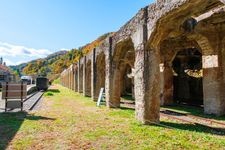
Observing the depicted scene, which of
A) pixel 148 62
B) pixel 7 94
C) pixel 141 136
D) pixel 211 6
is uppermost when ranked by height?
pixel 211 6

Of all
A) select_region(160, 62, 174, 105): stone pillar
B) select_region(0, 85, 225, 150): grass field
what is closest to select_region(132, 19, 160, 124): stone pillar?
select_region(0, 85, 225, 150): grass field

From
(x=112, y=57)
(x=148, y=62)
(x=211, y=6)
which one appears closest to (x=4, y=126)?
(x=148, y=62)

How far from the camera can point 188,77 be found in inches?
792

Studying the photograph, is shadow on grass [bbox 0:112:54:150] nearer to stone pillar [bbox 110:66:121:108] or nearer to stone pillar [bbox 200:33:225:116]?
stone pillar [bbox 110:66:121:108]

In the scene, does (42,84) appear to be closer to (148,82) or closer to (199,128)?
(148,82)

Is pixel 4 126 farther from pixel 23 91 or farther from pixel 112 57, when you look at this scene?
pixel 112 57

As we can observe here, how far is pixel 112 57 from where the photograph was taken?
14844 millimetres

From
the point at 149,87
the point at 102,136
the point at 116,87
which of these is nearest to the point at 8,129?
the point at 102,136

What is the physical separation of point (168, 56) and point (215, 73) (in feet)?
15.6

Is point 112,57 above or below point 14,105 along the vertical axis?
above

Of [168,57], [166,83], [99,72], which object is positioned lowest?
[166,83]

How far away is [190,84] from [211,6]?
1124 centimetres

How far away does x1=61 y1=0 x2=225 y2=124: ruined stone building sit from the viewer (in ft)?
30.0

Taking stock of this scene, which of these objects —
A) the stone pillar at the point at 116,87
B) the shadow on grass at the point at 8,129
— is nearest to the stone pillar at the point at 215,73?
the stone pillar at the point at 116,87
